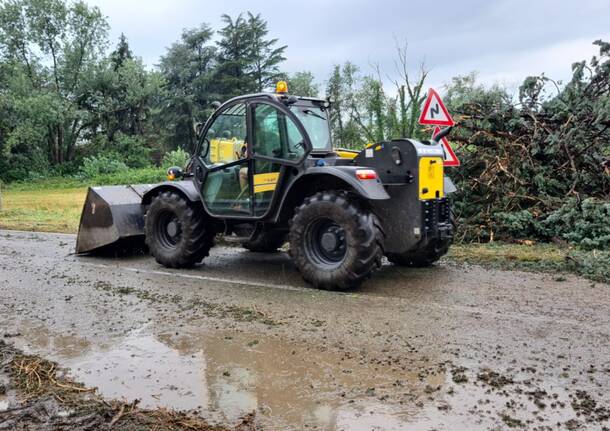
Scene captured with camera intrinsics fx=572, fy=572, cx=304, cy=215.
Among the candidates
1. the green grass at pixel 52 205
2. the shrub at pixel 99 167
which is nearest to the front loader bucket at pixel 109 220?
the green grass at pixel 52 205

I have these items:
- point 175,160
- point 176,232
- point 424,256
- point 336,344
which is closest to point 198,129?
point 176,232

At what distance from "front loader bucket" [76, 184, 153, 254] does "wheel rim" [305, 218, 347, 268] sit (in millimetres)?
3311

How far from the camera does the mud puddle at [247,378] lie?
11.0ft

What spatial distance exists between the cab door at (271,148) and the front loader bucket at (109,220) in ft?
8.02

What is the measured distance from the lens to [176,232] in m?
7.96

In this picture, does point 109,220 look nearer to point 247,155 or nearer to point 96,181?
point 247,155

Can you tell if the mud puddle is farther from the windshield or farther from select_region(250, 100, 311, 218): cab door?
the windshield

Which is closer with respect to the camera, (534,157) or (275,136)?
(275,136)

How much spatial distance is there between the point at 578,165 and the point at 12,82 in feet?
111

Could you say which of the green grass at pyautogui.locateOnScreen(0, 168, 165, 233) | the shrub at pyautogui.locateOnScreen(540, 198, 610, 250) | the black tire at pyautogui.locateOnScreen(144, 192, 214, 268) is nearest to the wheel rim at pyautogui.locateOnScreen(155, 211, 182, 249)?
the black tire at pyautogui.locateOnScreen(144, 192, 214, 268)

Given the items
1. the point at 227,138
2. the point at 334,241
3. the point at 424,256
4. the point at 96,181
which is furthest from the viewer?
the point at 96,181

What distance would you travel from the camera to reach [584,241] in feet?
25.2

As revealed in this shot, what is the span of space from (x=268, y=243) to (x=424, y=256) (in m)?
2.45

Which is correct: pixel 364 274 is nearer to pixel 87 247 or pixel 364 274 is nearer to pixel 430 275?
pixel 430 275
